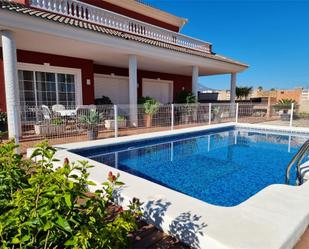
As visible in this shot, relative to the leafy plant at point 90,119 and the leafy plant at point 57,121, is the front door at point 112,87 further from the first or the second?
the leafy plant at point 57,121

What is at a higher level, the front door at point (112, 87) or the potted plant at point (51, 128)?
the front door at point (112, 87)

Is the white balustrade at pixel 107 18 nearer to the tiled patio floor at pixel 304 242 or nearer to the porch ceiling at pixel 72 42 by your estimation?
the porch ceiling at pixel 72 42

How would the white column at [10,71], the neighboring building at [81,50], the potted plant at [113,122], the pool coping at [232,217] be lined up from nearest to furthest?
the pool coping at [232,217]
the white column at [10,71]
the neighboring building at [81,50]
the potted plant at [113,122]

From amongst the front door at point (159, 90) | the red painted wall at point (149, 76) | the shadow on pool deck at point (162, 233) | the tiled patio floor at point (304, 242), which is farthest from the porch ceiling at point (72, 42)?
the tiled patio floor at point (304, 242)

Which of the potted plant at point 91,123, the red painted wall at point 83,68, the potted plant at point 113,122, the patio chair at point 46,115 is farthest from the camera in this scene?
the red painted wall at point 83,68

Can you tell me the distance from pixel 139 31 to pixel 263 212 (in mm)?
11295

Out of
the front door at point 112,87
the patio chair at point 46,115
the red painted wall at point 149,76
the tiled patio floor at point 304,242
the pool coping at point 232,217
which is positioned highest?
the red painted wall at point 149,76

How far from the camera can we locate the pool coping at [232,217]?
2.23 meters

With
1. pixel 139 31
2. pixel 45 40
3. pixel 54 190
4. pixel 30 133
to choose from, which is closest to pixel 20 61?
pixel 45 40

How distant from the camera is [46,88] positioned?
Answer: 11305 millimetres

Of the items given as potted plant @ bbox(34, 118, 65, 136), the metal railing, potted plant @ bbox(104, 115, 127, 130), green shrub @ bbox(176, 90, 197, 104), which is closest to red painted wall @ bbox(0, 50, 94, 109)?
the metal railing

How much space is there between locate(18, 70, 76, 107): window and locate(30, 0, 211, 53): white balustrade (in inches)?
136

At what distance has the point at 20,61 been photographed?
33.3 ft

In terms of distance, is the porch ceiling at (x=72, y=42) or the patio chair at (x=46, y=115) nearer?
the porch ceiling at (x=72, y=42)
